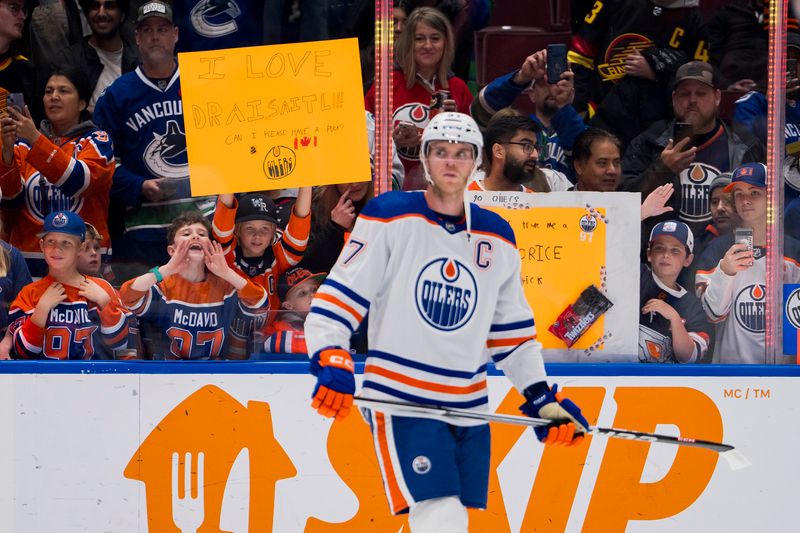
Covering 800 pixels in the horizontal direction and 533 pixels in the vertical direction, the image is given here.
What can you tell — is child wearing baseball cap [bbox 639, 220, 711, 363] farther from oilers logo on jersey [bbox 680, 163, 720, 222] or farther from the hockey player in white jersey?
the hockey player in white jersey

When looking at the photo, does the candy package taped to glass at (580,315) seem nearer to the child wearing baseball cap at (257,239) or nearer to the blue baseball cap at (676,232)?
the blue baseball cap at (676,232)

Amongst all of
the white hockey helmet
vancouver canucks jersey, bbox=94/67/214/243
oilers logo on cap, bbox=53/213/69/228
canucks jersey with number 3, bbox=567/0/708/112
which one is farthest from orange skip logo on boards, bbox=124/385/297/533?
canucks jersey with number 3, bbox=567/0/708/112

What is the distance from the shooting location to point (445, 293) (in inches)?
120

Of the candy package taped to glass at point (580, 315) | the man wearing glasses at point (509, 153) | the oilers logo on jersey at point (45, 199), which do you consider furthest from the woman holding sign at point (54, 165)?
the candy package taped to glass at point (580, 315)

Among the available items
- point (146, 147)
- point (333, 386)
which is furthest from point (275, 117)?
point (333, 386)

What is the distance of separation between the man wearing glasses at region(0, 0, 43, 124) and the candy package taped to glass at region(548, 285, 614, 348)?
2107 millimetres

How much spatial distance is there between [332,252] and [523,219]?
2.31 feet

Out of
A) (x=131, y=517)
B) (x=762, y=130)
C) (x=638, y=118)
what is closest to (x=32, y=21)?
(x=131, y=517)

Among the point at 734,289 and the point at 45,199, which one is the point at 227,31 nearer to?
the point at 45,199

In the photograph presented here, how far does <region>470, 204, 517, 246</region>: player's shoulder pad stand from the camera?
312 cm

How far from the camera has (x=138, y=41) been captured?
163 inches

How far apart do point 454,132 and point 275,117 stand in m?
1.15

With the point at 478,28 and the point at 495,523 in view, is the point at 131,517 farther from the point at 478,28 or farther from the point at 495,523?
the point at 478,28

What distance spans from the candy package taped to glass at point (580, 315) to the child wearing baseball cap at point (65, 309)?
1.58 m
